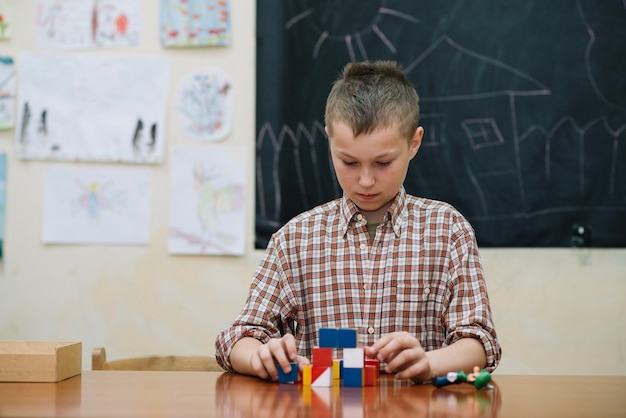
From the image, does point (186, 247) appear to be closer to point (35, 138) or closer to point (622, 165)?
point (35, 138)

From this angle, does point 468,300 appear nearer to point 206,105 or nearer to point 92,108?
point 206,105

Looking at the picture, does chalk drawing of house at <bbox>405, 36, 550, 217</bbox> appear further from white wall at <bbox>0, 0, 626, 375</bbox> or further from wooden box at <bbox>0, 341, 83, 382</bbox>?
wooden box at <bbox>0, 341, 83, 382</bbox>

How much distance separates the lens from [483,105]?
2.69m

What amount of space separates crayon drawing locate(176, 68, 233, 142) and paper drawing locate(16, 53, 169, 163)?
8 cm

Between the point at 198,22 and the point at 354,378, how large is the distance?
1.81 m

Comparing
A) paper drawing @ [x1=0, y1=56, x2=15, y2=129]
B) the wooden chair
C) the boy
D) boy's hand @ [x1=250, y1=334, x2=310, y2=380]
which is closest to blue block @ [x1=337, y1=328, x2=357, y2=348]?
boy's hand @ [x1=250, y1=334, x2=310, y2=380]

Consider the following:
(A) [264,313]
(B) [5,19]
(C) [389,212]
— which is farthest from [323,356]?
(B) [5,19]

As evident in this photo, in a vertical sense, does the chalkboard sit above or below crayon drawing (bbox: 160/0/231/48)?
below

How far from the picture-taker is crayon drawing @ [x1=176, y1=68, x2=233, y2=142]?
2775 millimetres

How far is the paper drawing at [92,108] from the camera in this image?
279cm

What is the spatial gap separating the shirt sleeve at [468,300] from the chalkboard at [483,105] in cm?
104

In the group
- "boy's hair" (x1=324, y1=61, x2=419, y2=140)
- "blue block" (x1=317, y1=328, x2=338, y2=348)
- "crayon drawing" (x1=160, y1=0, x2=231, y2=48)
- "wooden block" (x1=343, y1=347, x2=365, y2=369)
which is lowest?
"wooden block" (x1=343, y1=347, x2=365, y2=369)

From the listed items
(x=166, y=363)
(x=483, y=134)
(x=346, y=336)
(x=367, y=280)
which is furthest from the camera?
(x=483, y=134)

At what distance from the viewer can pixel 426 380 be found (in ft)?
4.52
